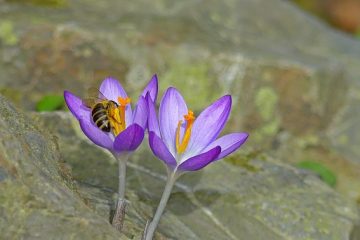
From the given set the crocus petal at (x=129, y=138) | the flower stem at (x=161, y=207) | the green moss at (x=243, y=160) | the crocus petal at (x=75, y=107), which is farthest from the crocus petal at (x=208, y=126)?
the green moss at (x=243, y=160)

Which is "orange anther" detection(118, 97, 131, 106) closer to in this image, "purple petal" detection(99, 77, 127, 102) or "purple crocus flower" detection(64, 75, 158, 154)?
"purple crocus flower" detection(64, 75, 158, 154)

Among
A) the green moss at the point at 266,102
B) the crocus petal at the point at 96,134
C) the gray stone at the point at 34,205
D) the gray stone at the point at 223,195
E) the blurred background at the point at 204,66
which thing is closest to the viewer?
the gray stone at the point at 34,205

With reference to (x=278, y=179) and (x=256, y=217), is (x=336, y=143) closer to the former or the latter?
(x=278, y=179)

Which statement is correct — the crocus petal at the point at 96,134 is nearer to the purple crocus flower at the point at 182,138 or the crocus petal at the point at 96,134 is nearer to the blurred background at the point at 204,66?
the purple crocus flower at the point at 182,138

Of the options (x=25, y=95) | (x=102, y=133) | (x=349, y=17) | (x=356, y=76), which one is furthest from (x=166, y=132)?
(x=349, y=17)

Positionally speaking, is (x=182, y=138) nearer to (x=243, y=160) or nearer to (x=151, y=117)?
(x=151, y=117)

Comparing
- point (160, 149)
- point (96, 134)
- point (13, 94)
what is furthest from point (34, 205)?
point (13, 94)

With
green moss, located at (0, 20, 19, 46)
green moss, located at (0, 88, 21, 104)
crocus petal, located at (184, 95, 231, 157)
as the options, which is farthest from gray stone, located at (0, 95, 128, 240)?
green moss, located at (0, 20, 19, 46)
